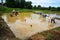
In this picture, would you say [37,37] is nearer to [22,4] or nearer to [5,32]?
[5,32]

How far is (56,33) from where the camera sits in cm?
190

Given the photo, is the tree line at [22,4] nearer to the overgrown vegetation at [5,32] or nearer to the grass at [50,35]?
the overgrown vegetation at [5,32]

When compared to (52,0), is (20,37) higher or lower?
lower

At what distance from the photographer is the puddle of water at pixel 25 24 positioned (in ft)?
6.23

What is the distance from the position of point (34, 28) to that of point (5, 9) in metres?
0.53

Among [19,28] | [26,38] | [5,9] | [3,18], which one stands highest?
[5,9]

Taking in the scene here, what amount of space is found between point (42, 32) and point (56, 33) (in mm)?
207

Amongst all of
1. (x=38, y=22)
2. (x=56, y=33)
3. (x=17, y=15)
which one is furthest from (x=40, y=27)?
(x=17, y=15)

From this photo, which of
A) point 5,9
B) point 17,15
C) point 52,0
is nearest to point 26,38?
point 17,15

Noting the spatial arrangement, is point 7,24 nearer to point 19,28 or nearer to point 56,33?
point 19,28

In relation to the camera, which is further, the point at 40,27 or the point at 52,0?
the point at 52,0

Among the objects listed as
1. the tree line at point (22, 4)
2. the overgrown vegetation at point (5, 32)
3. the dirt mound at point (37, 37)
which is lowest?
the dirt mound at point (37, 37)

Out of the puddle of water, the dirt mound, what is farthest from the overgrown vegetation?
the dirt mound

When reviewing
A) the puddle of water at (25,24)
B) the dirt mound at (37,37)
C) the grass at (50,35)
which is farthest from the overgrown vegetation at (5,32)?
the grass at (50,35)
